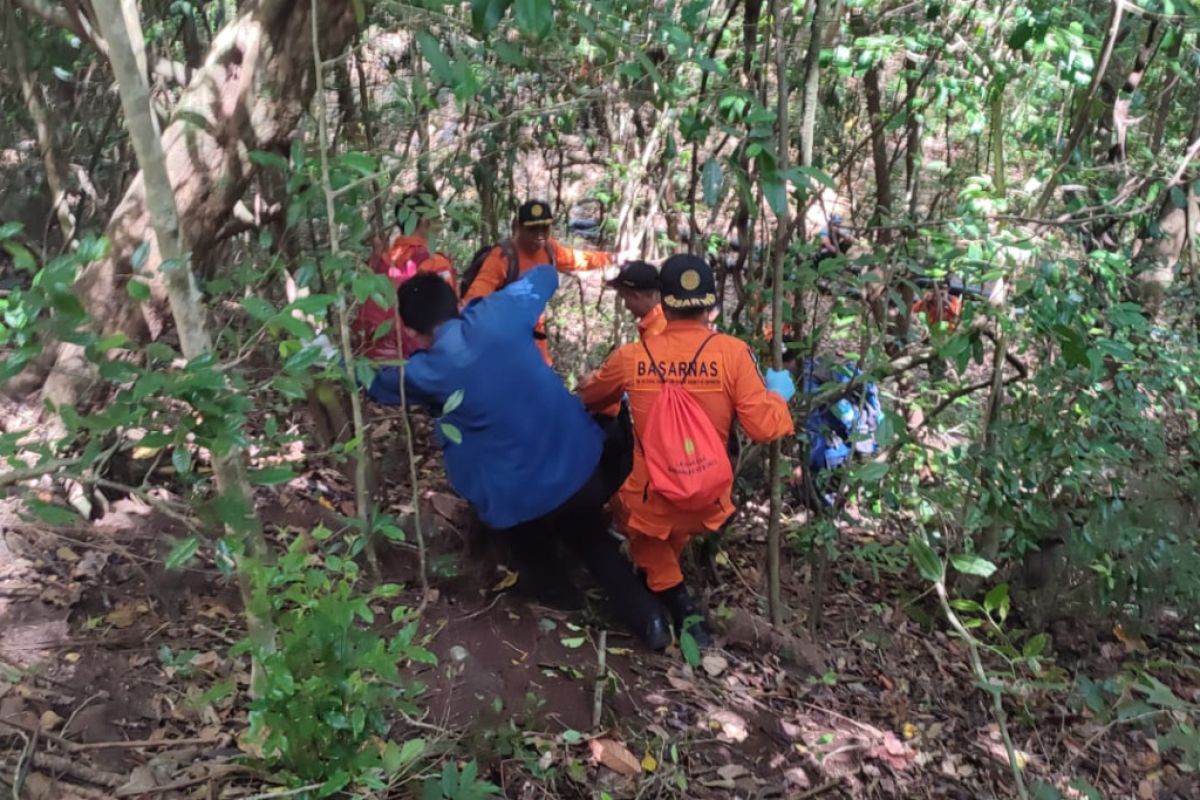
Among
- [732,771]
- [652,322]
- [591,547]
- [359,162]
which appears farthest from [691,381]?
[359,162]

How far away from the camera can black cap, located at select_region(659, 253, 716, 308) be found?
3400mm

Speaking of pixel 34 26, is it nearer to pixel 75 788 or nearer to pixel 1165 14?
pixel 75 788

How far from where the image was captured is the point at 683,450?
11.1 feet

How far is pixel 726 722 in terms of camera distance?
3.37m

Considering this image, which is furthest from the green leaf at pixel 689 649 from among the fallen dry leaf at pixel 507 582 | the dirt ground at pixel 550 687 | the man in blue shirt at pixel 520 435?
the fallen dry leaf at pixel 507 582

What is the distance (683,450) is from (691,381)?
26 centimetres

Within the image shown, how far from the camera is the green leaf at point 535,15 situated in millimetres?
1942

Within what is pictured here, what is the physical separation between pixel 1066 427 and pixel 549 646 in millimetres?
2350

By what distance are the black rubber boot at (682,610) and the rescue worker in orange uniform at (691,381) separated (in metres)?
0.30

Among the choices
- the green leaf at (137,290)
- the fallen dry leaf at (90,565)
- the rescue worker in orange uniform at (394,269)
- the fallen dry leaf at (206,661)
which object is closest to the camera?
the green leaf at (137,290)

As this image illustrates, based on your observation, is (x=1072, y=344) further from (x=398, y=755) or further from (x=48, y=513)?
(x=48, y=513)

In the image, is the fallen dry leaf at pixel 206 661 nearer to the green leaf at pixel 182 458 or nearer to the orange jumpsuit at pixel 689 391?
the green leaf at pixel 182 458

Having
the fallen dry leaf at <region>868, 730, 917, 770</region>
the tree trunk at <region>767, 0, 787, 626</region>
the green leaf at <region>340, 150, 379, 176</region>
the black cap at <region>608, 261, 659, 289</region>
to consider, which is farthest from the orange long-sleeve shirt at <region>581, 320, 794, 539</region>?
the green leaf at <region>340, 150, 379, 176</region>

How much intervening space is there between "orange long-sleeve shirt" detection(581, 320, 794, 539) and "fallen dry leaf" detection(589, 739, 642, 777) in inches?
33.0
